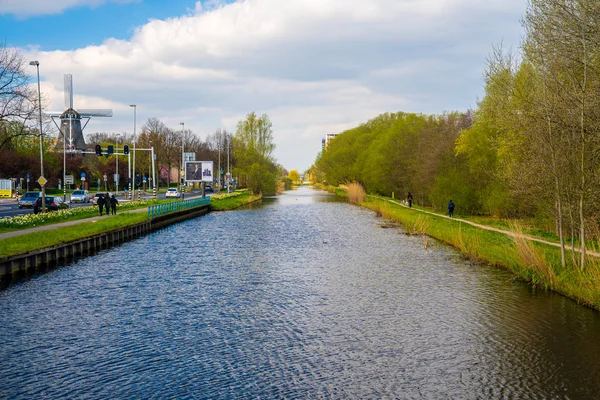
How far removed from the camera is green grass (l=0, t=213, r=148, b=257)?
25.4 meters

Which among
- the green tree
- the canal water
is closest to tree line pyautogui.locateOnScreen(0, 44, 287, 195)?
the green tree

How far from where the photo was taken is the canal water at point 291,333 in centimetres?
1246

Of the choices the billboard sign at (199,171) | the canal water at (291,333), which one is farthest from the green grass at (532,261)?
the billboard sign at (199,171)

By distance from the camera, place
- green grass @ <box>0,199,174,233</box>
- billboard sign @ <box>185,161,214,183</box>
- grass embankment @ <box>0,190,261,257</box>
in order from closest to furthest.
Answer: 1. grass embankment @ <box>0,190,261,257</box>
2. green grass @ <box>0,199,174,233</box>
3. billboard sign @ <box>185,161,214,183</box>

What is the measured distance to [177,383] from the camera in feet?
41.0

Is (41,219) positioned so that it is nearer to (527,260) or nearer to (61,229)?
(61,229)

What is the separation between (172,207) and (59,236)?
25.2m

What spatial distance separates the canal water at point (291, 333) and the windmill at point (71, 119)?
269 ft

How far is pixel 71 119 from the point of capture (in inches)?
4075

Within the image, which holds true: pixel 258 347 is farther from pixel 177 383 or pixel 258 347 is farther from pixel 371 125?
pixel 371 125

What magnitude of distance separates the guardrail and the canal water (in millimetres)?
20060

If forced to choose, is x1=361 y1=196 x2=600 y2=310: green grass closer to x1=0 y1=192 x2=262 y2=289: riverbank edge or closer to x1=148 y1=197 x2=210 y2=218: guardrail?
x1=0 y1=192 x2=262 y2=289: riverbank edge

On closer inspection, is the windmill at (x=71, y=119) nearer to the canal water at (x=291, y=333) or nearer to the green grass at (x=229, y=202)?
the green grass at (x=229, y=202)

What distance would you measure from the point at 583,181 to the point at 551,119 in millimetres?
2436
